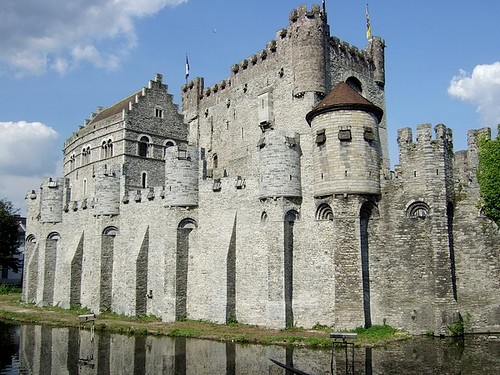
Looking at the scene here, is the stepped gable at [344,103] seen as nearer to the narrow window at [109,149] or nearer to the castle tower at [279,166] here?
the castle tower at [279,166]

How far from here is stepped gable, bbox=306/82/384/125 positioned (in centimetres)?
2531

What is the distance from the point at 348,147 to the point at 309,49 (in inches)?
333

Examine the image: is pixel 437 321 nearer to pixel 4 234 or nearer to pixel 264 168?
pixel 264 168

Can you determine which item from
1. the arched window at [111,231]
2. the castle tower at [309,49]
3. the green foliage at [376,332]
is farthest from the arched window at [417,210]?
the arched window at [111,231]

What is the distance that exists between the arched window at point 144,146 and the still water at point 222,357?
20.7m

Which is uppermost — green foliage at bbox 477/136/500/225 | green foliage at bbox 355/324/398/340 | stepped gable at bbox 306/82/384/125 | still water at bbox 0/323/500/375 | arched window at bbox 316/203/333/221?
stepped gable at bbox 306/82/384/125

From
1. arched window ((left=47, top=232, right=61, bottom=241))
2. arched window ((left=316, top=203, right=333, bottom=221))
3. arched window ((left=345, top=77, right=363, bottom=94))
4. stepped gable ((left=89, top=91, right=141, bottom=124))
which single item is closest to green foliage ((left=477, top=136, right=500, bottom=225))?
arched window ((left=316, top=203, right=333, bottom=221))

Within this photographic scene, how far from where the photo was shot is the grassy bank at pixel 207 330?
22.0 meters

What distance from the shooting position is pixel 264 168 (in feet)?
88.9

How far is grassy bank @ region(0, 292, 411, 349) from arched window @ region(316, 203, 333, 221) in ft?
18.6

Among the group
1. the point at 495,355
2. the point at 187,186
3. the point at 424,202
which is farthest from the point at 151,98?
the point at 495,355

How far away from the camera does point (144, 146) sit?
42.5 meters

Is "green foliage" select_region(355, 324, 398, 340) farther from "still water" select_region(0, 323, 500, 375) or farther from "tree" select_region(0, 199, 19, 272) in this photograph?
"tree" select_region(0, 199, 19, 272)

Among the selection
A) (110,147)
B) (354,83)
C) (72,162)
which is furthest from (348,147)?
(72,162)
